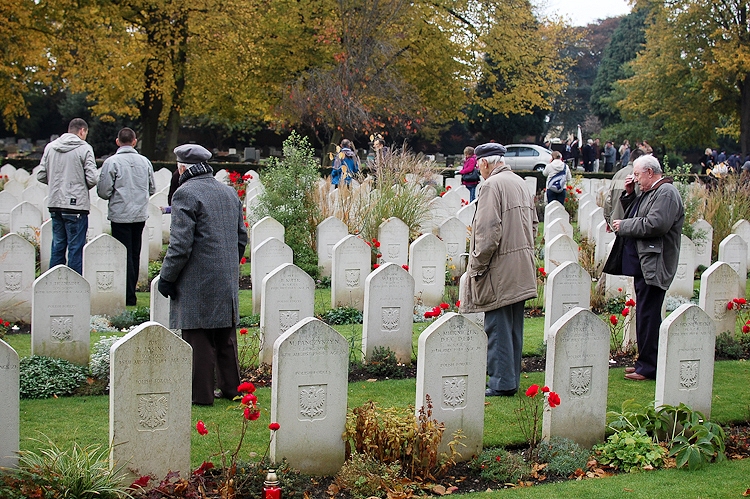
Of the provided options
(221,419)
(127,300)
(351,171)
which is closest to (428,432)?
(221,419)

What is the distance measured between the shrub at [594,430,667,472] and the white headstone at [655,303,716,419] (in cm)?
53

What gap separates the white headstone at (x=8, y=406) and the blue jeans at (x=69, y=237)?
216 inches

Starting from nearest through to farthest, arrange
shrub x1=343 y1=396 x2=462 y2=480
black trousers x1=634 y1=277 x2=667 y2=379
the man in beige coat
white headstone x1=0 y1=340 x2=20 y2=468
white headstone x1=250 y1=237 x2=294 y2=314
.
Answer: white headstone x1=0 y1=340 x2=20 y2=468 → shrub x1=343 y1=396 x2=462 y2=480 → the man in beige coat → black trousers x1=634 y1=277 x2=667 y2=379 → white headstone x1=250 y1=237 x2=294 y2=314

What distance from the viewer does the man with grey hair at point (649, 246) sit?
25.1 feet

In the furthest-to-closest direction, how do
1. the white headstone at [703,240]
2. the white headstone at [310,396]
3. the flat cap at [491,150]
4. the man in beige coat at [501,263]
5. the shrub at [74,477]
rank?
the white headstone at [703,240] → the flat cap at [491,150] → the man in beige coat at [501,263] → the white headstone at [310,396] → the shrub at [74,477]

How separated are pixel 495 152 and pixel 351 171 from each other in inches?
420

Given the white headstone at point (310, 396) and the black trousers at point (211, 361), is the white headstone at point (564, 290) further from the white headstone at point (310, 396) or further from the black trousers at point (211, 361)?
the white headstone at point (310, 396)

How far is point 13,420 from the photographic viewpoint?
191 inches

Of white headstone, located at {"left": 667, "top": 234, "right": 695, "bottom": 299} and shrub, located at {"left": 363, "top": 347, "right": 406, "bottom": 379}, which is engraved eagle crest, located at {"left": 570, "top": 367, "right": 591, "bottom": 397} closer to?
shrub, located at {"left": 363, "top": 347, "right": 406, "bottom": 379}

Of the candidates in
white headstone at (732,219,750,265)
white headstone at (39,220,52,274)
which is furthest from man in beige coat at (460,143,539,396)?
white headstone at (732,219,750,265)

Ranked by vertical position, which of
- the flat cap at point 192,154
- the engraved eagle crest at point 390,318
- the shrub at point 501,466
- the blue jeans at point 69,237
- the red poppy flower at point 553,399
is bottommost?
the shrub at point 501,466

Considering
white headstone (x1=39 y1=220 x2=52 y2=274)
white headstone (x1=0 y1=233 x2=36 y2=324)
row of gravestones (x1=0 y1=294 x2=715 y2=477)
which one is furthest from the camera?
white headstone (x1=39 y1=220 x2=52 y2=274)

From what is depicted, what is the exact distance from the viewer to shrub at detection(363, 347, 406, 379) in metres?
8.12

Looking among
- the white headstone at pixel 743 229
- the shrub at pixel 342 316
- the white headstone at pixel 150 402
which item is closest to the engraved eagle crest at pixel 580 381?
the white headstone at pixel 150 402
